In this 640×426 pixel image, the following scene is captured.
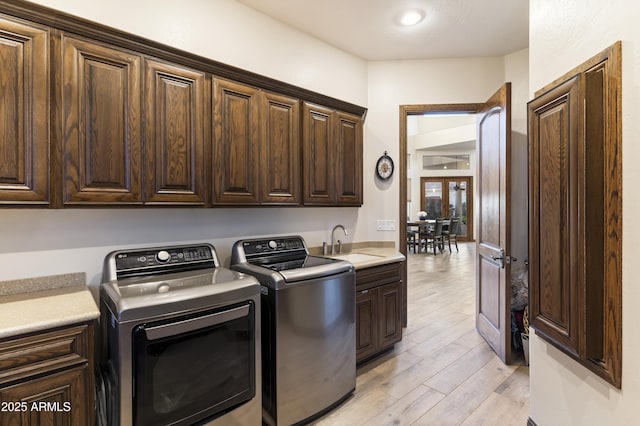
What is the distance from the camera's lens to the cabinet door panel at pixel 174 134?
191cm

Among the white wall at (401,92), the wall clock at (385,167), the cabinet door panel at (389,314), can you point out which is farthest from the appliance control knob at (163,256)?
the wall clock at (385,167)

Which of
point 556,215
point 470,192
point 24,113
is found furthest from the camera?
point 470,192

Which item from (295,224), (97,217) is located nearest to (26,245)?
(97,217)

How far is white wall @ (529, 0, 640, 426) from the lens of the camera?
1.26 metres

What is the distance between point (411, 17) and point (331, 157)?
1.31 meters

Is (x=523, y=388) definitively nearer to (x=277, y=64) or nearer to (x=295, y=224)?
(x=295, y=224)

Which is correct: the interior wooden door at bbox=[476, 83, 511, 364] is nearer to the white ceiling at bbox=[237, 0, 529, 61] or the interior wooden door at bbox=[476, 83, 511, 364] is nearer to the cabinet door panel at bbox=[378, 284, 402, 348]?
the white ceiling at bbox=[237, 0, 529, 61]

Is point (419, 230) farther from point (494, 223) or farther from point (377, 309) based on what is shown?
point (377, 309)

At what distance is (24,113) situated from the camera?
1.53 m

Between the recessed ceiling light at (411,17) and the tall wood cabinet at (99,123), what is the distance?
204cm

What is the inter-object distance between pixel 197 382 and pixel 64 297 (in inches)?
32.1

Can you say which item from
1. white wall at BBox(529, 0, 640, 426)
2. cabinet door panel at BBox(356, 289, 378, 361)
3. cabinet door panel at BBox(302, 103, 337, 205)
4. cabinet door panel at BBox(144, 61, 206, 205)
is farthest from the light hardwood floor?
cabinet door panel at BBox(144, 61, 206, 205)

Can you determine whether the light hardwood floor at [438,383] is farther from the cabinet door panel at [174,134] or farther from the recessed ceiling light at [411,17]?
the recessed ceiling light at [411,17]

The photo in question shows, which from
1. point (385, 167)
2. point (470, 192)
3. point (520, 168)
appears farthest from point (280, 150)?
point (470, 192)
